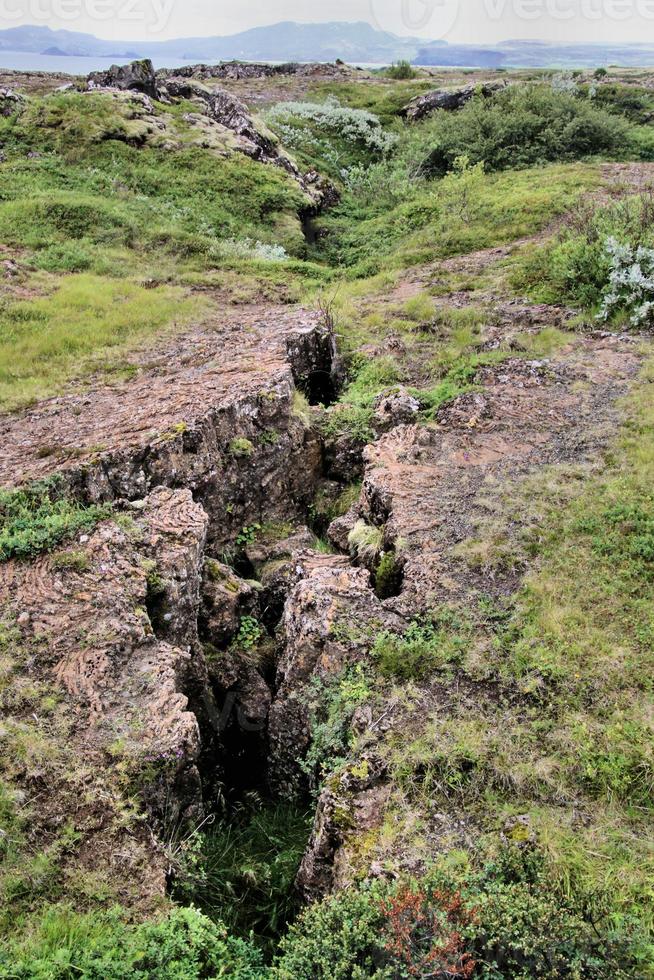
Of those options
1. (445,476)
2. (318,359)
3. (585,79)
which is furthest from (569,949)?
(585,79)

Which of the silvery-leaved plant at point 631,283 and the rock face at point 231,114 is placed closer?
the silvery-leaved plant at point 631,283

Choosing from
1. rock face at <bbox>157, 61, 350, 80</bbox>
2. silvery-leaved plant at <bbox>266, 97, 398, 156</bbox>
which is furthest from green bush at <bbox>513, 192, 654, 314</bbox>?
rock face at <bbox>157, 61, 350, 80</bbox>

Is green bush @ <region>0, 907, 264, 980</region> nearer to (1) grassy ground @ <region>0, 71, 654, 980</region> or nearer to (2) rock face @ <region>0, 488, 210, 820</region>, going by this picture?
(1) grassy ground @ <region>0, 71, 654, 980</region>

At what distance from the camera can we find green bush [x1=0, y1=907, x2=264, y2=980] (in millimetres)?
3732

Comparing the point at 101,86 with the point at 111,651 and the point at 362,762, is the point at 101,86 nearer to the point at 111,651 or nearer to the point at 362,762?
the point at 111,651

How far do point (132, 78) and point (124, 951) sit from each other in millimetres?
31973

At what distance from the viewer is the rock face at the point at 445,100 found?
3325 cm

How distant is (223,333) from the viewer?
1257cm

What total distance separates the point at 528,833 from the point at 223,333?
34.8 feet

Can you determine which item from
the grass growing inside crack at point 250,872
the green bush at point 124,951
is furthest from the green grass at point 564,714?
the green bush at point 124,951

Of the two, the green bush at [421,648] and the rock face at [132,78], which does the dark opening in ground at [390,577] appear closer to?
the green bush at [421,648]

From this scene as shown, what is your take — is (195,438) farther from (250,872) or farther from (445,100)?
(445,100)

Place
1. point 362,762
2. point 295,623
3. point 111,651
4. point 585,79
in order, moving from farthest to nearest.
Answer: point 585,79 → point 295,623 → point 111,651 → point 362,762

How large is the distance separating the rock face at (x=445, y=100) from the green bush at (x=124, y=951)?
3799cm
